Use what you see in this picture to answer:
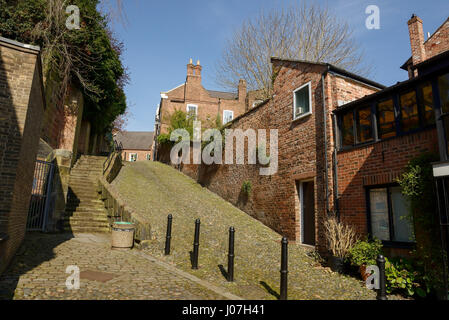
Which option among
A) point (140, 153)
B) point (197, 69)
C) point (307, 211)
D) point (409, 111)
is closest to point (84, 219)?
point (307, 211)

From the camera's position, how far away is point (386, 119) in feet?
24.9

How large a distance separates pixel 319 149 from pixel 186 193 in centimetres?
926

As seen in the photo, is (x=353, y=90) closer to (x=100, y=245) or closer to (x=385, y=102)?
(x=385, y=102)

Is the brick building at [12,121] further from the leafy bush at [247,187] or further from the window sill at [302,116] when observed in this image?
the leafy bush at [247,187]

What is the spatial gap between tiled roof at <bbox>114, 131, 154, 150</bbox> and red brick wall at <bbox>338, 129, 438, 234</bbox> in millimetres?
49507

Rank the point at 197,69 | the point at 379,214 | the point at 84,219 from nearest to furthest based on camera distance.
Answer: the point at 379,214, the point at 84,219, the point at 197,69

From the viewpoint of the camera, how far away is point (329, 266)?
308 inches

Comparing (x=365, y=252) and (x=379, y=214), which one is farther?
(x=379, y=214)

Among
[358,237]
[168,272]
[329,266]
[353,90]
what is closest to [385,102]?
[353,90]

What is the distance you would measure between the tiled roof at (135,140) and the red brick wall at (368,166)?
4951cm

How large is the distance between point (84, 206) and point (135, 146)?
4483 centimetres

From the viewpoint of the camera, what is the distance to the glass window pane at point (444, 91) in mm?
6008

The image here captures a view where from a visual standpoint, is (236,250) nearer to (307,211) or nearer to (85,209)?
(307,211)

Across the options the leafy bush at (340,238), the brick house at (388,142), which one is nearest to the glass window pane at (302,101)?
the brick house at (388,142)
